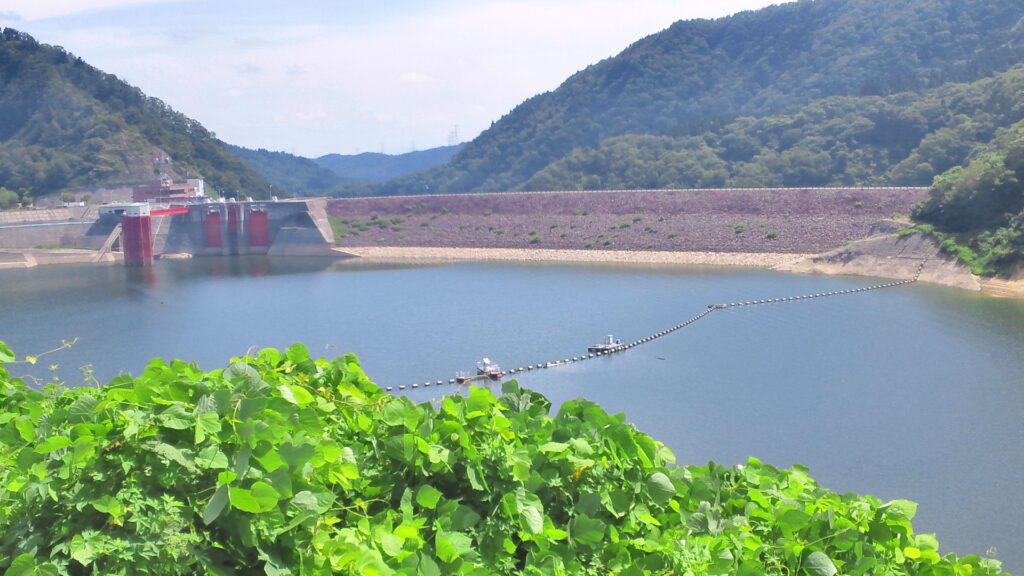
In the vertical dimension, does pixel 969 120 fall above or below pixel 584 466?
above

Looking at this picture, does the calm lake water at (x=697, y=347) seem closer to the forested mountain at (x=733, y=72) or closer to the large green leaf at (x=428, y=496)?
the large green leaf at (x=428, y=496)

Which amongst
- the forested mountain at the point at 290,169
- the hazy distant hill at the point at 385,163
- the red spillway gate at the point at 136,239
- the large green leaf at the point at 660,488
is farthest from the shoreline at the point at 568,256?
the hazy distant hill at the point at 385,163

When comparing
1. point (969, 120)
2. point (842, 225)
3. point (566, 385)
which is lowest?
point (566, 385)

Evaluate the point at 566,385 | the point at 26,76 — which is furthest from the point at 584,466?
the point at 26,76

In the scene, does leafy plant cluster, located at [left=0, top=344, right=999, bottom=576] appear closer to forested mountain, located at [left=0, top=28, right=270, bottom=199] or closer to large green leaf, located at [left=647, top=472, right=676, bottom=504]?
large green leaf, located at [left=647, top=472, right=676, bottom=504]

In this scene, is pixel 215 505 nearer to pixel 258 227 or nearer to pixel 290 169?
pixel 258 227

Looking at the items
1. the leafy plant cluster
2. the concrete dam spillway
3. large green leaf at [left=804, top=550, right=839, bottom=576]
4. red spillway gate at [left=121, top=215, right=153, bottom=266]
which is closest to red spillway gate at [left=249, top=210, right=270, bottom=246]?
the concrete dam spillway

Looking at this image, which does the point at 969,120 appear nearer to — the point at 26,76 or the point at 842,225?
the point at 842,225

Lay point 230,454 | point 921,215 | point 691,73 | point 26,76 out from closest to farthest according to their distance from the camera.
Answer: point 230,454 < point 921,215 < point 26,76 < point 691,73
